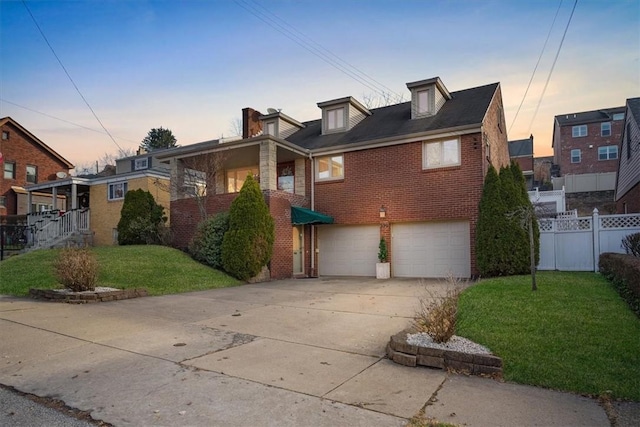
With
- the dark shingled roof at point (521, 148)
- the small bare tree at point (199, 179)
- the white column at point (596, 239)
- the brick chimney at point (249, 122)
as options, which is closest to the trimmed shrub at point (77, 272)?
the small bare tree at point (199, 179)

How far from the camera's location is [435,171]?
47.2 feet

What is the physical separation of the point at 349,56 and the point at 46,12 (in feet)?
35.8

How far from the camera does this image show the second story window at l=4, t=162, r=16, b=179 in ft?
99.7

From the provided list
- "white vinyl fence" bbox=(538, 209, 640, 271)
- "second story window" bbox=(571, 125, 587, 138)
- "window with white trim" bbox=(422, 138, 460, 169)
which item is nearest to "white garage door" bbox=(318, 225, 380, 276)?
"window with white trim" bbox=(422, 138, 460, 169)

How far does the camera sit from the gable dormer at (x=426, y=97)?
1611cm

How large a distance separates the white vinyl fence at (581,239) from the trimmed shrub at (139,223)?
14.5 metres

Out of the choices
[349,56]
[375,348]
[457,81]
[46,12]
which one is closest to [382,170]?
[349,56]

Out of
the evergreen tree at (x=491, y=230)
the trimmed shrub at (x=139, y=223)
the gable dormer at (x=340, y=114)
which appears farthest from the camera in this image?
the gable dormer at (x=340, y=114)

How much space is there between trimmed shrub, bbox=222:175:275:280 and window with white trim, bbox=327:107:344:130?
20.6 feet

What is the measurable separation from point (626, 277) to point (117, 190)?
22.8 meters

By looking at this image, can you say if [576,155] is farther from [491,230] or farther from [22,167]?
[22,167]

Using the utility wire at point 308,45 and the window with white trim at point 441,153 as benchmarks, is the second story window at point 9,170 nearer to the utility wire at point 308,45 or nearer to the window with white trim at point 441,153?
the utility wire at point 308,45

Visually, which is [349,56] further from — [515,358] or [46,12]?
[515,358]

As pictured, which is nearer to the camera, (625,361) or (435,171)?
(625,361)
